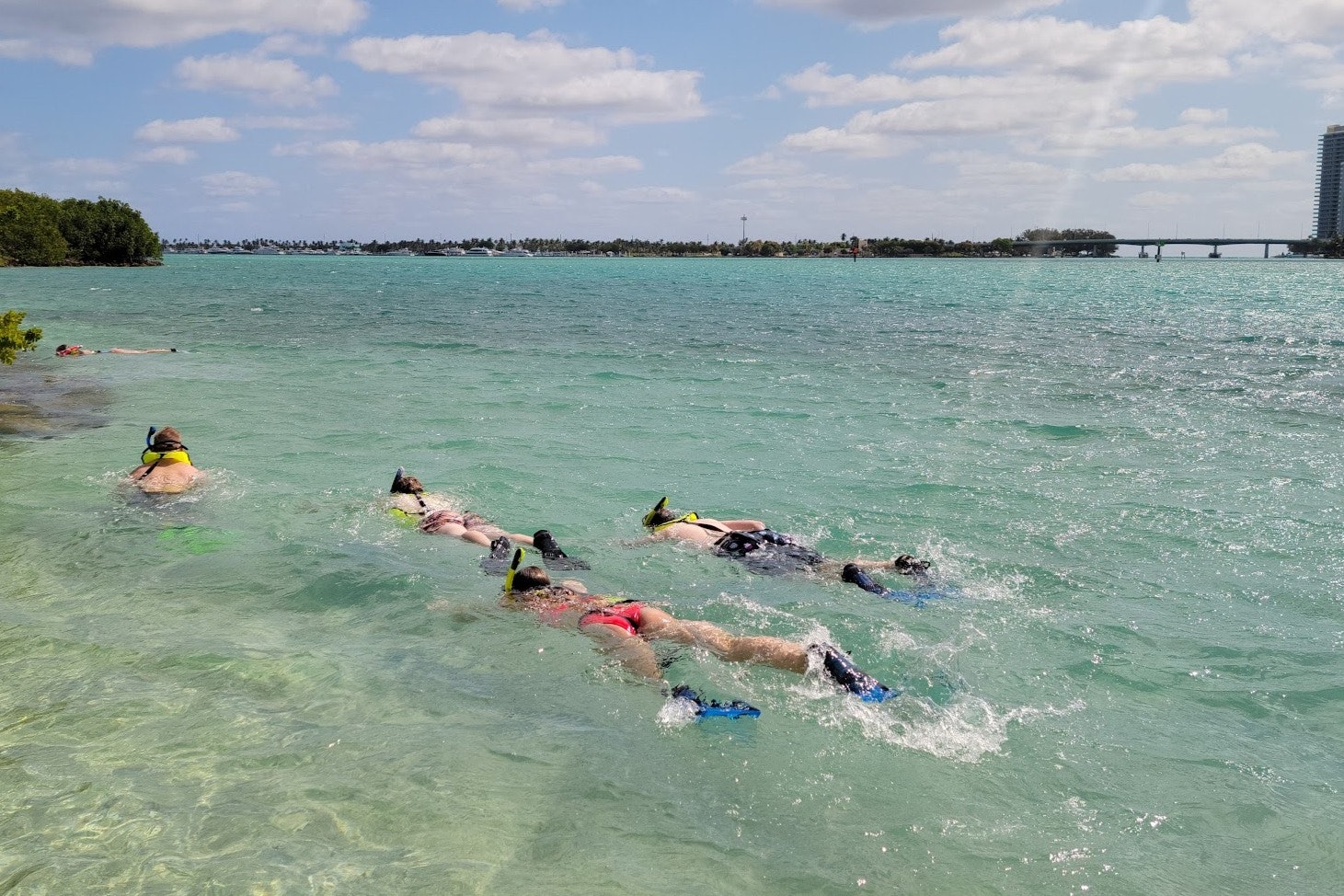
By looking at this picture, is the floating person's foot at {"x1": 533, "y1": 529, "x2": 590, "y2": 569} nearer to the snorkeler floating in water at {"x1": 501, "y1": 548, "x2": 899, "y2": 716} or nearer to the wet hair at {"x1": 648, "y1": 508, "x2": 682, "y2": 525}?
the snorkeler floating in water at {"x1": 501, "y1": 548, "x2": 899, "y2": 716}

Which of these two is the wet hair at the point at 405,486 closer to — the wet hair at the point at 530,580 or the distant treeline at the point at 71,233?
the wet hair at the point at 530,580

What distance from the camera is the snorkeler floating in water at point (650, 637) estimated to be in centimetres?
690

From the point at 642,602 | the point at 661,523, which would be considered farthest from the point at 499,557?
the point at 642,602

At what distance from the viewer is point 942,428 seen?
17578 mm

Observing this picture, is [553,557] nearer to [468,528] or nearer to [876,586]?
[468,528]

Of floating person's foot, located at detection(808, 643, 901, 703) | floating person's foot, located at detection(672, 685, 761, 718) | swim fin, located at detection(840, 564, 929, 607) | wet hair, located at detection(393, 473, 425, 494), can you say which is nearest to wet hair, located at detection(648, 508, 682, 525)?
swim fin, located at detection(840, 564, 929, 607)

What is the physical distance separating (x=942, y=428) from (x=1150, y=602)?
8.80m

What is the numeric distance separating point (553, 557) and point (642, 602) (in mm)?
1777

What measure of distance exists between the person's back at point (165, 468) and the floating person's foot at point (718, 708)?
8.41 meters

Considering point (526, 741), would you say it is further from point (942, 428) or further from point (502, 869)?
point (942, 428)

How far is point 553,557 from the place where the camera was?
9.91m

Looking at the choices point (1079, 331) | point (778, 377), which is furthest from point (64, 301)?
point (1079, 331)

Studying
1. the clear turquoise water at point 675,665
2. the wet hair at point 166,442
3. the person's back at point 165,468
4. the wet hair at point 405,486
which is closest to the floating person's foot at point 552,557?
the clear turquoise water at point 675,665

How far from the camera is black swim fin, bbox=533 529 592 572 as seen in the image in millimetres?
9859
